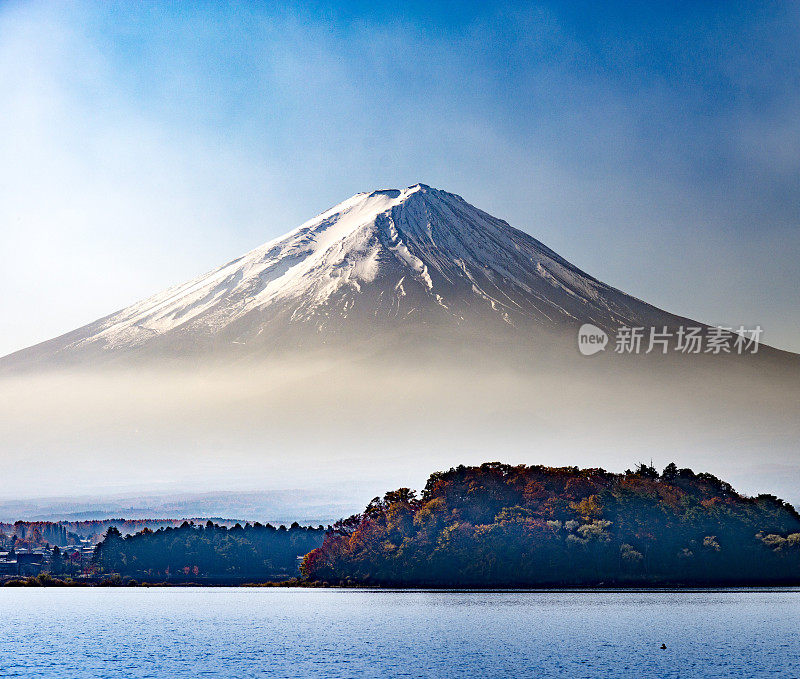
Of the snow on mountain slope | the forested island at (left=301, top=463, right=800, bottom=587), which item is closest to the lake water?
the forested island at (left=301, top=463, right=800, bottom=587)

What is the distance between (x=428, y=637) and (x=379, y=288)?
109m

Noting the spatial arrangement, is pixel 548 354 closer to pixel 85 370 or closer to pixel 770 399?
pixel 770 399

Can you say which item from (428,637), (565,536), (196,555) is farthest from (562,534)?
(196,555)

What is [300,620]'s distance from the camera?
7000cm

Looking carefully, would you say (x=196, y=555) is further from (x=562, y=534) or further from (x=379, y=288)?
(x=562, y=534)

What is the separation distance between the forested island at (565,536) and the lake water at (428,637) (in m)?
6.13

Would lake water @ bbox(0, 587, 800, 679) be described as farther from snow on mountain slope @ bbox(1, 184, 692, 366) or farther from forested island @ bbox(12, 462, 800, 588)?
snow on mountain slope @ bbox(1, 184, 692, 366)

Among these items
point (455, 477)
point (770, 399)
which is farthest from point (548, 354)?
point (455, 477)

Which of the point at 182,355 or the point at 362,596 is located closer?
the point at 362,596

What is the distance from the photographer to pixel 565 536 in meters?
95.6

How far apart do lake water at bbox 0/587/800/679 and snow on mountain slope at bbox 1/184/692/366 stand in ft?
236

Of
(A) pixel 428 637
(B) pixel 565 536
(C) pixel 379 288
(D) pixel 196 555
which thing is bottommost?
(A) pixel 428 637

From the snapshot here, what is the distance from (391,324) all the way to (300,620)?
87.9 meters

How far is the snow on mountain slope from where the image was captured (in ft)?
514
